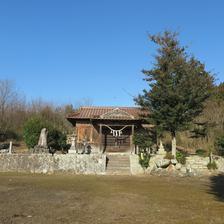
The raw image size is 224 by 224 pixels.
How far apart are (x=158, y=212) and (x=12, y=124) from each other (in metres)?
36.4

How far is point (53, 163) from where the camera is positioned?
71.2 ft

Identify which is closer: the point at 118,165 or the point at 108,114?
the point at 118,165

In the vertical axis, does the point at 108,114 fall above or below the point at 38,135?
above

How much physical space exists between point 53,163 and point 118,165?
4.75 m

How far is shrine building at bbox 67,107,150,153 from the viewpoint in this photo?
1054 inches

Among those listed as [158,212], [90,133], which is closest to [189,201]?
[158,212]

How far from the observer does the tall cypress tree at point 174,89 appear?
2167cm

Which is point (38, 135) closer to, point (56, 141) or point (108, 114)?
point (56, 141)

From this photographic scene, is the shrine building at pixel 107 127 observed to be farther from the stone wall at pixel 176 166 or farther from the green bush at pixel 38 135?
the stone wall at pixel 176 166

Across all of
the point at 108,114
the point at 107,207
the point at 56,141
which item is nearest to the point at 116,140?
the point at 108,114

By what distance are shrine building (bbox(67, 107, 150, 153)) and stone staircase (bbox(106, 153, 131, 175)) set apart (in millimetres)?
3008

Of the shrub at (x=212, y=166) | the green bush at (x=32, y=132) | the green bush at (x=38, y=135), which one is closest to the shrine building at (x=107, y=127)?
the green bush at (x=38, y=135)

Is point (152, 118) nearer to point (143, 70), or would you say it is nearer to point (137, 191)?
point (143, 70)

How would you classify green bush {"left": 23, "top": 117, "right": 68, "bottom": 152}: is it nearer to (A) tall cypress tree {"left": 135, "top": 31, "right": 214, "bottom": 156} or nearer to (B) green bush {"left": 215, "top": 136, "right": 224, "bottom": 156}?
(A) tall cypress tree {"left": 135, "top": 31, "right": 214, "bottom": 156}
